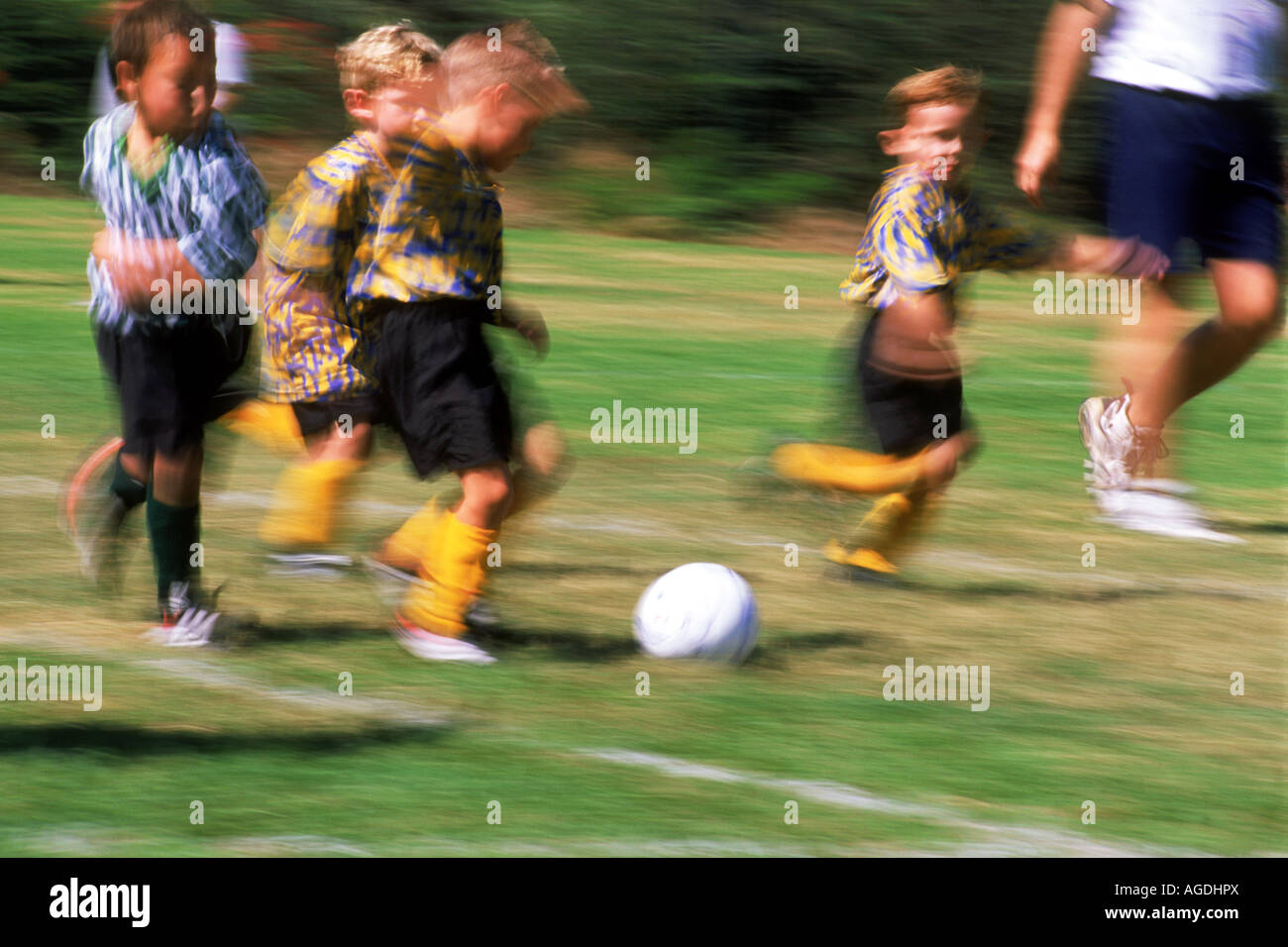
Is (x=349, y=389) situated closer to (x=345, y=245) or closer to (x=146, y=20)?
(x=345, y=245)

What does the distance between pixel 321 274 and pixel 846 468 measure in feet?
5.83

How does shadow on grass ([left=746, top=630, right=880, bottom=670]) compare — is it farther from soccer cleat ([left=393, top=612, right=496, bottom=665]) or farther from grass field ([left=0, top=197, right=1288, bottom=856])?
soccer cleat ([left=393, top=612, right=496, bottom=665])

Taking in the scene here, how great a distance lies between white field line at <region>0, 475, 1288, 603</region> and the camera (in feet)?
20.4

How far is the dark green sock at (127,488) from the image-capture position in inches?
216

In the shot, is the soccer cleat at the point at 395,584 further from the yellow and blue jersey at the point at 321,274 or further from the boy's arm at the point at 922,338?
the boy's arm at the point at 922,338

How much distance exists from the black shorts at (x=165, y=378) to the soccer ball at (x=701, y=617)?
1349 mm

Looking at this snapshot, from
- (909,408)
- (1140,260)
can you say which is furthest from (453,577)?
(1140,260)

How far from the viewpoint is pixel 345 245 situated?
5816 mm

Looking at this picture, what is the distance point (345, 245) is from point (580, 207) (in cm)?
1408

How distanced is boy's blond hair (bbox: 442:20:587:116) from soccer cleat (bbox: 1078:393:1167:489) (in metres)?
2.92

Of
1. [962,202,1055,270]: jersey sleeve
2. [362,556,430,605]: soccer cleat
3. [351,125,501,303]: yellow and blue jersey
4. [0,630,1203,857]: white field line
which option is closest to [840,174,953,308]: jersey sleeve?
[962,202,1055,270]: jersey sleeve
